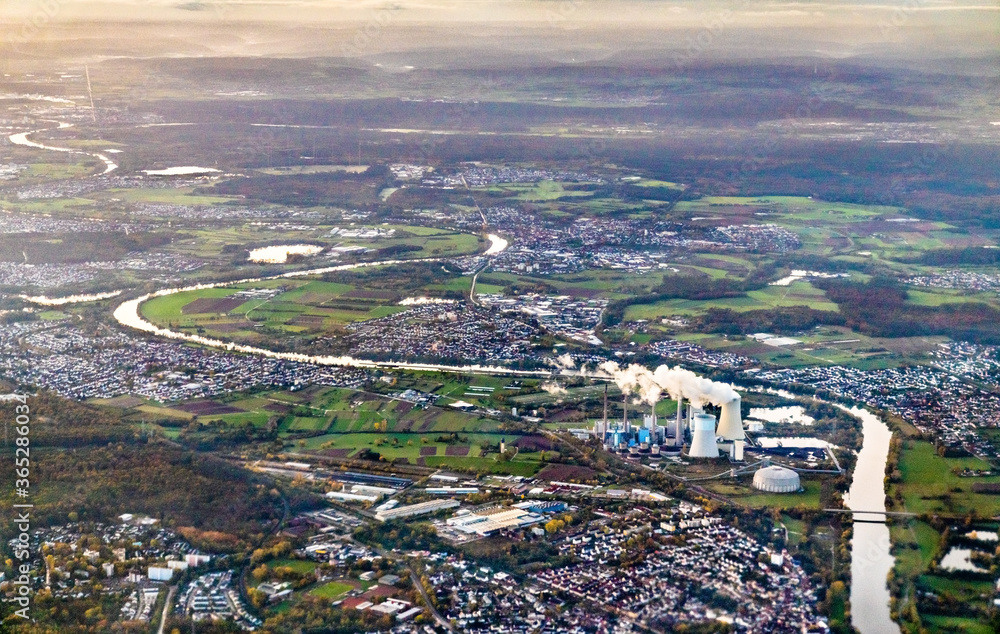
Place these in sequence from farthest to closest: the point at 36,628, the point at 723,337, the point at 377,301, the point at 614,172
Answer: the point at 614,172 → the point at 377,301 → the point at 723,337 → the point at 36,628

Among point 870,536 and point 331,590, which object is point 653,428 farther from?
point 331,590

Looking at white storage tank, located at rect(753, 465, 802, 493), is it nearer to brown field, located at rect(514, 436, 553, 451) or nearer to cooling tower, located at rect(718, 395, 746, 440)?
cooling tower, located at rect(718, 395, 746, 440)

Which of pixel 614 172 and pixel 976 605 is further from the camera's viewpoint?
pixel 614 172

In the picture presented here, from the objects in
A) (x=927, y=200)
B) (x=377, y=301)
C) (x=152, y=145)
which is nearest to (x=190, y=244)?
(x=377, y=301)

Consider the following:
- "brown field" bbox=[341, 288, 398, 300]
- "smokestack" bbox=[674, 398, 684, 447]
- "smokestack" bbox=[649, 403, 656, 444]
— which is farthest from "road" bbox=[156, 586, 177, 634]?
"brown field" bbox=[341, 288, 398, 300]

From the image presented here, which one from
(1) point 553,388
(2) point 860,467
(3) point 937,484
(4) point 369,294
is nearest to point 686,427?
(2) point 860,467

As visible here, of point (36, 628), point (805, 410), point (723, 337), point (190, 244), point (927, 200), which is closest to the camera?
point (36, 628)

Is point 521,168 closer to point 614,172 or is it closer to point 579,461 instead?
point 614,172

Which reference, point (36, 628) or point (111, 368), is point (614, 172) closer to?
point (111, 368)
